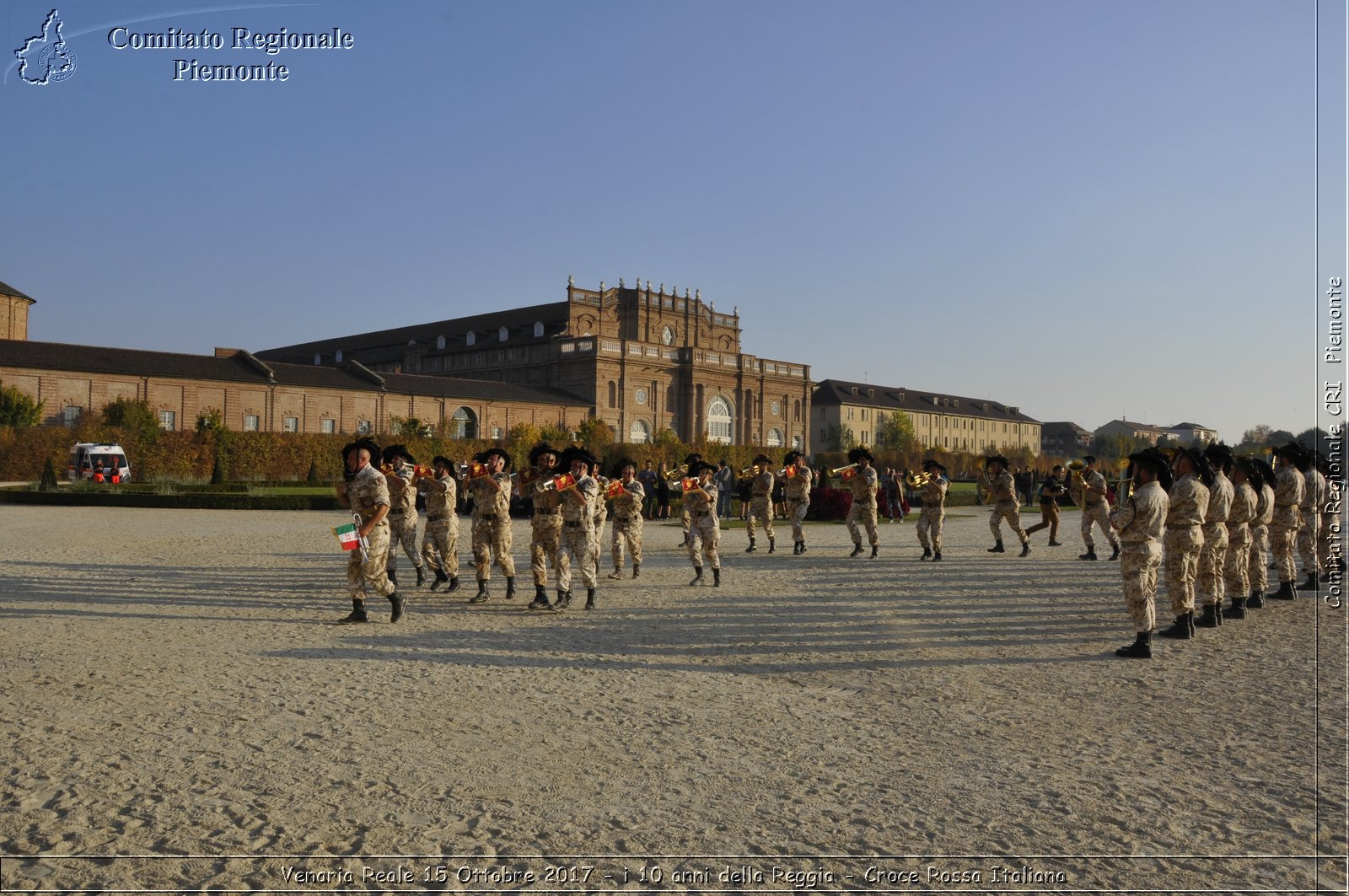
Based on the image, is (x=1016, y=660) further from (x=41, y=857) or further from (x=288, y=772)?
(x=41, y=857)

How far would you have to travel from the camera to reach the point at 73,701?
666cm

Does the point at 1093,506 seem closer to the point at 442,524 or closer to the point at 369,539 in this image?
the point at 442,524

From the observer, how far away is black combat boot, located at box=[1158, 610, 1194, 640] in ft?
31.9

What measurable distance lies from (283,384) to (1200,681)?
5980 centimetres

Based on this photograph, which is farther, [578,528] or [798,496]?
[798,496]

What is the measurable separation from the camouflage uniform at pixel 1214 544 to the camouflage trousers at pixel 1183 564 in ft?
2.99

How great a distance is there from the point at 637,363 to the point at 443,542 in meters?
65.3

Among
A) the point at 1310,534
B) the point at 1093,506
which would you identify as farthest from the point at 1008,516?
the point at 1310,534

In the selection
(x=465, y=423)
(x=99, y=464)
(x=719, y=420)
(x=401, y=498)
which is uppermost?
(x=719, y=420)

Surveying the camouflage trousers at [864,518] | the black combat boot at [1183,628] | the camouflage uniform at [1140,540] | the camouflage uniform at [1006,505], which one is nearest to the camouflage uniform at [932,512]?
the camouflage trousers at [864,518]

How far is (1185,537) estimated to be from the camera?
963 cm

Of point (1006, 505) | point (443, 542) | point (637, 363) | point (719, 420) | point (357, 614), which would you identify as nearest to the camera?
point (357, 614)

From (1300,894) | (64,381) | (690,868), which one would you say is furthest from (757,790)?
(64,381)

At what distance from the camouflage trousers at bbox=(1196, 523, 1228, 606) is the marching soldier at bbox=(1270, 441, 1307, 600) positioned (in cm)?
253
